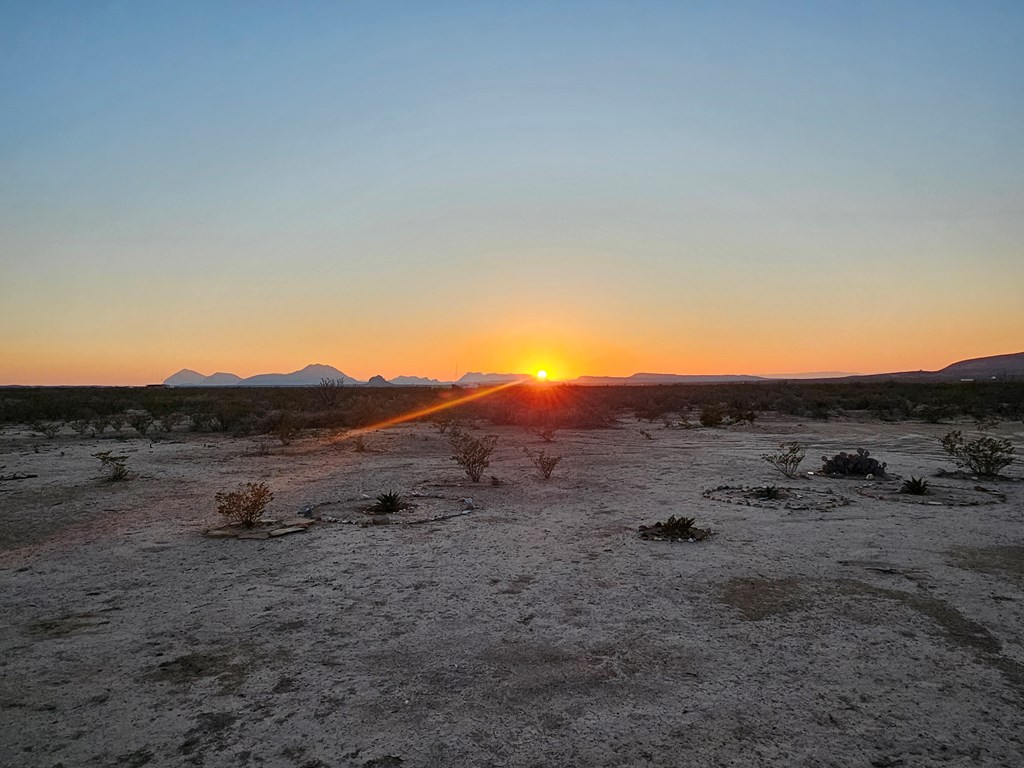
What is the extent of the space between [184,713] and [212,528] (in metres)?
5.79

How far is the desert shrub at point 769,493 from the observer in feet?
37.3

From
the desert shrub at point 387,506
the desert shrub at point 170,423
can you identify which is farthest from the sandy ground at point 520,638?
the desert shrub at point 170,423

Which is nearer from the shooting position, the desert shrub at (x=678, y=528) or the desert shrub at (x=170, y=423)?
the desert shrub at (x=678, y=528)

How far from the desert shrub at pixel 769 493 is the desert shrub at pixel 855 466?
3.07m

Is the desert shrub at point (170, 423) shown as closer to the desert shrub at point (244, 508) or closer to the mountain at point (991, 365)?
the desert shrub at point (244, 508)

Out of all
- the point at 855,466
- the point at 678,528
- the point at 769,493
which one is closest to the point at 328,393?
the point at 855,466

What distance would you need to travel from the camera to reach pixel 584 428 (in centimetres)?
2778

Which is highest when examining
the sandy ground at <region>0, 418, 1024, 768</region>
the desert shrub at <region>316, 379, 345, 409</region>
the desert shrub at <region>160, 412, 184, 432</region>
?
the desert shrub at <region>316, 379, 345, 409</region>

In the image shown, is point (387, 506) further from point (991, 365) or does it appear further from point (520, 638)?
point (991, 365)

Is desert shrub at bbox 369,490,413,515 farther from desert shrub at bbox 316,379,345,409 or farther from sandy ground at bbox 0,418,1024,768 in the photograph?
desert shrub at bbox 316,379,345,409

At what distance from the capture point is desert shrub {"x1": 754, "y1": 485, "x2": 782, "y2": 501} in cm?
1138

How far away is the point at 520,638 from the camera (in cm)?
545

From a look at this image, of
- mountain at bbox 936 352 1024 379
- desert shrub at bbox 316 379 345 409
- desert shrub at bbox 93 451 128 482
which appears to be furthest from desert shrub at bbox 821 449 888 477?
mountain at bbox 936 352 1024 379

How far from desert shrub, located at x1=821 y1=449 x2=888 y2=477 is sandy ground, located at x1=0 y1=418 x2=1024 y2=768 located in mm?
2719
